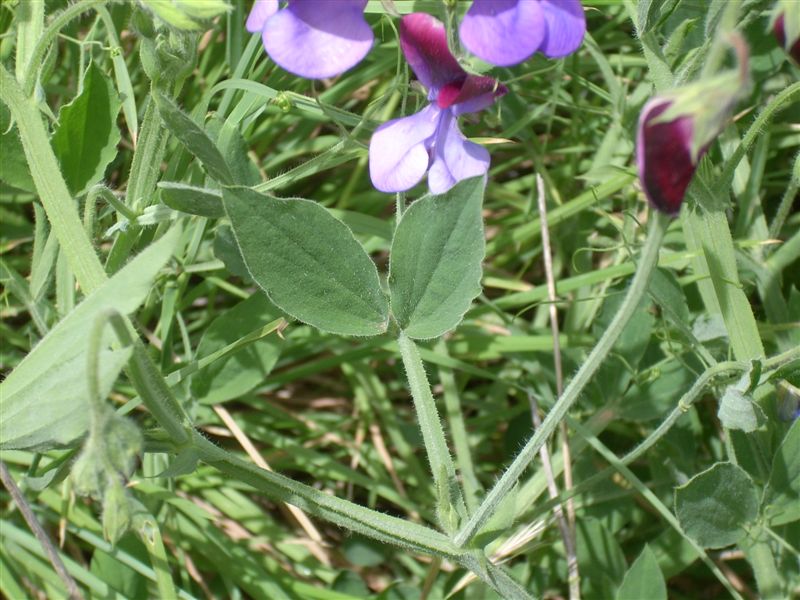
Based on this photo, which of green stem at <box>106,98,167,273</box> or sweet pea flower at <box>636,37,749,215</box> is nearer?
sweet pea flower at <box>636,37,749,215</box>

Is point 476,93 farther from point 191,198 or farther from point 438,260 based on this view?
point 191,198

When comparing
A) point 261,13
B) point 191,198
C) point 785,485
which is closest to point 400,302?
point 191,198

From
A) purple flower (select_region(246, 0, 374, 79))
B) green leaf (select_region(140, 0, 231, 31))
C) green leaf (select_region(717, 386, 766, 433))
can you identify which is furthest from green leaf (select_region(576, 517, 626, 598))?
green leaf (select_region(140, 0, 231, 31))

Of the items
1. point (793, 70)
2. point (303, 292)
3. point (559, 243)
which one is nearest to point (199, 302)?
point (559, 243)

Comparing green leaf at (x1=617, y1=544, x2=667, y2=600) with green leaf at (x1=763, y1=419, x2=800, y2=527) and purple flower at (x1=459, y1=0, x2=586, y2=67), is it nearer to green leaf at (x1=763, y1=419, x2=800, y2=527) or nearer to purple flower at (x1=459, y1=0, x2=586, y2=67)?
green leaf at (x1=763, y1=419, x2=800, y2=527)

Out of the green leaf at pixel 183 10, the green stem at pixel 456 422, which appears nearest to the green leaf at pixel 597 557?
the green stem at pixel 456 422

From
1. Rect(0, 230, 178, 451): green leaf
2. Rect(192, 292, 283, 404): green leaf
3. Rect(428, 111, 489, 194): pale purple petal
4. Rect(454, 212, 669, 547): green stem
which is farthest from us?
Rect(192, 292, 283, 404): green leaf

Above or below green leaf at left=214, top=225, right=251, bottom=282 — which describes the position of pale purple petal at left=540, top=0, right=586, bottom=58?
above
